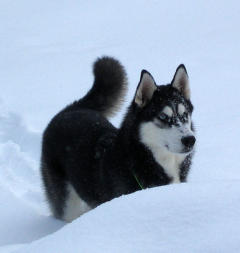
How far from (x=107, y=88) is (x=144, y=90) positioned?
85cm

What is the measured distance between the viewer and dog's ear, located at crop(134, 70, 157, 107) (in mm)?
3658

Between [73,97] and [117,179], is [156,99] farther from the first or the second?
[73,97]

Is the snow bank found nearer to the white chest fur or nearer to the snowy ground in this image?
the snowy ground

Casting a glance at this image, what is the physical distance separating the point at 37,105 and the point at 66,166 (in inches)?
101

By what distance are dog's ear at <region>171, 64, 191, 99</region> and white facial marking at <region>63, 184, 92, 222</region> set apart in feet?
4.05

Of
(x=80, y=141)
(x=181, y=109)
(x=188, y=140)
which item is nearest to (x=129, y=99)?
(x=80, y=141)

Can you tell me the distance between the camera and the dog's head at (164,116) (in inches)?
140

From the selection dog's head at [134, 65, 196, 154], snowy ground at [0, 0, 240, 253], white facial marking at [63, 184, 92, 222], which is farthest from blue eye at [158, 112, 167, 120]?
white facial marking at [63, 184, 92, 222]

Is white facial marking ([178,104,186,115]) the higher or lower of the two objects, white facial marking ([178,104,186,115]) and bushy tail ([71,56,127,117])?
the lower

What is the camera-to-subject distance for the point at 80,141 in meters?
4.09

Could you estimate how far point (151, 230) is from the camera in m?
1.89

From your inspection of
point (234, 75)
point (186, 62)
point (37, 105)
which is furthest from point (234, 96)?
point (37, 105)

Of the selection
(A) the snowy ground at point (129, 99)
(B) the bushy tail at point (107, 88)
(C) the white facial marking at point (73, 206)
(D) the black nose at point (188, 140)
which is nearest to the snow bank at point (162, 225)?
(A) the snowy ground at point (129, 99)

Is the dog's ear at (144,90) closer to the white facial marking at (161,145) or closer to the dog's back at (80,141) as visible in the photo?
the white facial marking at (161,145)
